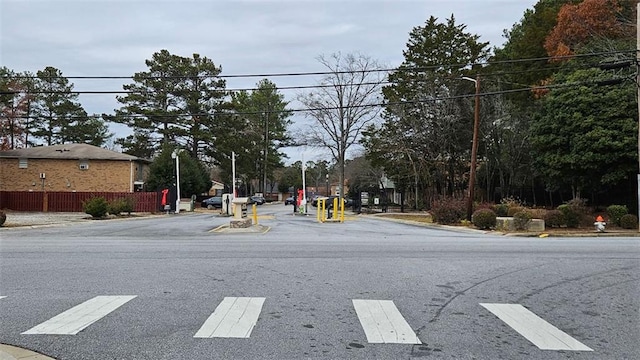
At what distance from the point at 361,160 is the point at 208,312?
213 ft

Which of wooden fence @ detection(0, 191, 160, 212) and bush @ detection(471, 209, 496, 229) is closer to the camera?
bush @ detection(471, 209, 496, 229)

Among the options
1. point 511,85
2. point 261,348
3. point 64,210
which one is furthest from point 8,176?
point 261,348

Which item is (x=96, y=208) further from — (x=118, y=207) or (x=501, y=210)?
(x=501, y=210)

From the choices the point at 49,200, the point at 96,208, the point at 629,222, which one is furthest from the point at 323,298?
the point at 49,200

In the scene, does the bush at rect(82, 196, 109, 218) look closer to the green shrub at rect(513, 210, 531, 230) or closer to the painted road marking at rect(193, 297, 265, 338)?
the green shrub at rect(513, 210, 531, 230)

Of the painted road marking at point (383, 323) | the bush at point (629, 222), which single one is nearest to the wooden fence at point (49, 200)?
the bush at point (629, 222)

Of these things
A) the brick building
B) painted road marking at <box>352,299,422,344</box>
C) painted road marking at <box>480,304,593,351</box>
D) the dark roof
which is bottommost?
painted road marking at <box>480,304,593,351</box>

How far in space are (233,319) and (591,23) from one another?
36.3 metres

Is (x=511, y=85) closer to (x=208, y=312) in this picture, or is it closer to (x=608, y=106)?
(x=608, y=106)

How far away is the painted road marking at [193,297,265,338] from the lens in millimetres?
6301

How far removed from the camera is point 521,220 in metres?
25.8

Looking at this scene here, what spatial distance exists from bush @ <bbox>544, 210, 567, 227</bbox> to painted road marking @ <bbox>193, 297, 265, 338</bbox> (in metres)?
22.4

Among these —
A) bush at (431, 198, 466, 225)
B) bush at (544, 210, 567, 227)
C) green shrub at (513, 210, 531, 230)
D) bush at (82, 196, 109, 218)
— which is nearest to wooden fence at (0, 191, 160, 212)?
bush at (82, 196, 109, 218)

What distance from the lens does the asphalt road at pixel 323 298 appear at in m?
5.90
